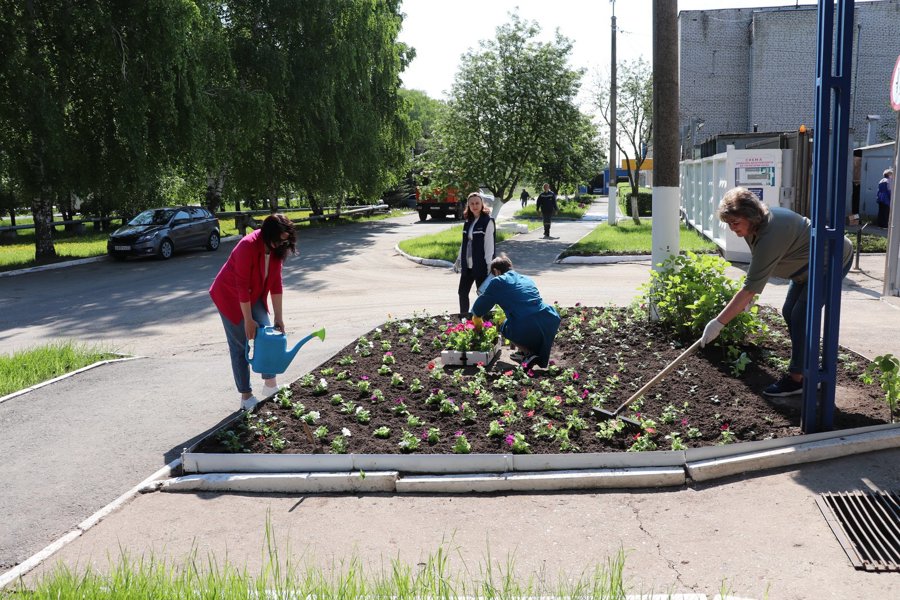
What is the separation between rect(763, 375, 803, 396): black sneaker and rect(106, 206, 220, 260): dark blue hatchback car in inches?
739

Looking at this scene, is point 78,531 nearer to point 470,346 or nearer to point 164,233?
point 470,346

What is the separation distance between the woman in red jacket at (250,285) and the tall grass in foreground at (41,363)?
9.22 feet

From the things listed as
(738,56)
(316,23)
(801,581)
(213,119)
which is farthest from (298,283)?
(738,56)

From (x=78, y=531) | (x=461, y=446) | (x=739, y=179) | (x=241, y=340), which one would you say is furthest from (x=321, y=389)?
(x=739, y=179)

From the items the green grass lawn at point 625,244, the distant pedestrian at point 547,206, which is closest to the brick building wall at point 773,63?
the distant pedestrian at point 547,206

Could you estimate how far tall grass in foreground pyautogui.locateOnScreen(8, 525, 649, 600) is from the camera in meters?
3.17

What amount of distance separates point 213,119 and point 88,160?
3521 mm

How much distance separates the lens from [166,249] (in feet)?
71.5

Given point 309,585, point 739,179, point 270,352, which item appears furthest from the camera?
point 739,179

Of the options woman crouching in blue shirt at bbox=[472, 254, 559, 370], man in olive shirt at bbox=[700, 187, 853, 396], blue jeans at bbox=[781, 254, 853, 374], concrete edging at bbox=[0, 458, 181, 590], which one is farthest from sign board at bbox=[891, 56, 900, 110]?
concrete edging at bbox=[0, 458, 181, 590]

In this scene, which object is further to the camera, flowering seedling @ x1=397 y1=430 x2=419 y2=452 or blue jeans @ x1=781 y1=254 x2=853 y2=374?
blue jeans @ x1=781 y1=254 x2=853 y2=374

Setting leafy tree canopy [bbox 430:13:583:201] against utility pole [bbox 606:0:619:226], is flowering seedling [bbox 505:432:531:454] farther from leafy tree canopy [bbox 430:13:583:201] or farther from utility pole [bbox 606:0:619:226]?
utility pole [bbox 606:0:619:226]

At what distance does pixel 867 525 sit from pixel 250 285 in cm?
457

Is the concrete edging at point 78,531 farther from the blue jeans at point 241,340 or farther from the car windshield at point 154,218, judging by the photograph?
the car windshield at point 154,218
